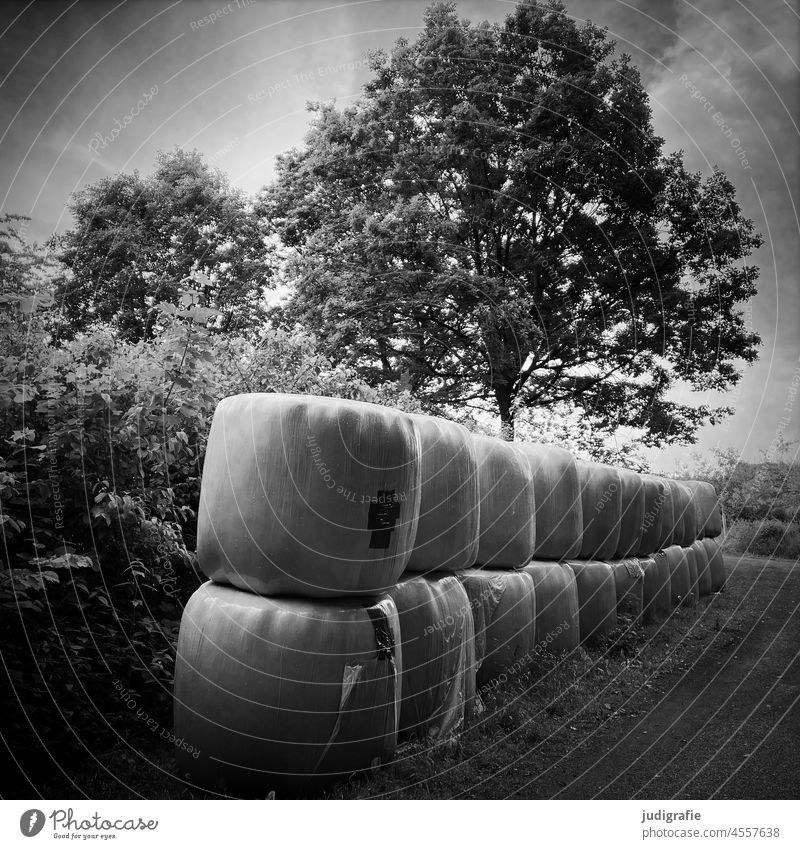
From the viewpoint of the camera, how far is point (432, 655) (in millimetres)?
3566

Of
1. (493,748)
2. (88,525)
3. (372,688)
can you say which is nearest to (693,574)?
(493,748)

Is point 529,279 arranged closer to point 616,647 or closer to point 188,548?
point 616,647

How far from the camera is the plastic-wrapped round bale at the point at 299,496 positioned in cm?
274

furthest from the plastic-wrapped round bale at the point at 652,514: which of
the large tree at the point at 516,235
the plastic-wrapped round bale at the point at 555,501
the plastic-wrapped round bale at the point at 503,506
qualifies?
the large tree at the point at 516,235

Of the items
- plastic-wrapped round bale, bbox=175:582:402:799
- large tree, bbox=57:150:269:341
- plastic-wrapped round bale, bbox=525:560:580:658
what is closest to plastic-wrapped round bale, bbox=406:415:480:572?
plastic-wrapped round bale, bbox=175:582:402:799

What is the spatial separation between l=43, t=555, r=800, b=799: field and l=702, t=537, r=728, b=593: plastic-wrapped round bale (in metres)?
4.47

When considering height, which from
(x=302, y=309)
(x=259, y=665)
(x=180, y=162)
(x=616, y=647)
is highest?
(x=180, y=162)

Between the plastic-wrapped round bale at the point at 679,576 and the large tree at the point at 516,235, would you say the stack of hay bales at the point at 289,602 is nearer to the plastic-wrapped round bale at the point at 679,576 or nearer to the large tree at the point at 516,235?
the plastic-wrapped round bale at the point at 679,576

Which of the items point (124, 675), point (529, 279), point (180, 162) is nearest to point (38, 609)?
point (124, 675)

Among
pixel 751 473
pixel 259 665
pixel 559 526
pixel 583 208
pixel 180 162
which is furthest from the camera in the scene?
pixel 180 162

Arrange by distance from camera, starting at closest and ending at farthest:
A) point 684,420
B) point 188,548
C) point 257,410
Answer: point 257,410 → point 188,548 → point 684,420

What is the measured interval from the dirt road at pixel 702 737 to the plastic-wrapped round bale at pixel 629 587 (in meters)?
0.55

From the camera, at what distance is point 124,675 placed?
3475 mm

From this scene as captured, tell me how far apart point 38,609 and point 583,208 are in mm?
15091
